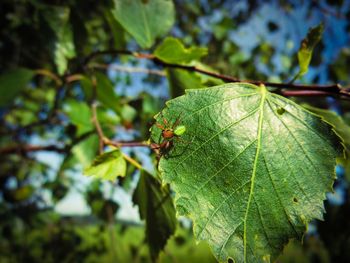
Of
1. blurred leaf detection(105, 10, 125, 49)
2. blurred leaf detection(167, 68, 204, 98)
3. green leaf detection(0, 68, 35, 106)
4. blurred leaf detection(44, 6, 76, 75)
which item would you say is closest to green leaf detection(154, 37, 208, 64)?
blurred leaf detection(167, 68, 204, 98)

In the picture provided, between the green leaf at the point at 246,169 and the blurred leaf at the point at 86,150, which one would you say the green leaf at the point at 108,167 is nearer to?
the green leaf at the point at 246,169

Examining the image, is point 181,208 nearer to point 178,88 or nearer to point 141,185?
point 141,185


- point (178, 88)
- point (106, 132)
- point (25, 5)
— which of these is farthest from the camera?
point (25, 5)

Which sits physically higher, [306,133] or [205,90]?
[205,90]

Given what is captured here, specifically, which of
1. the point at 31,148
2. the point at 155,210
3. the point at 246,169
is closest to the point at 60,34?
the point at 31,148

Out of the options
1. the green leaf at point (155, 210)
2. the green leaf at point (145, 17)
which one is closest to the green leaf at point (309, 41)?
the green leaf at point (155, 210)

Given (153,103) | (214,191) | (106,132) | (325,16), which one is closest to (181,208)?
(214,191)

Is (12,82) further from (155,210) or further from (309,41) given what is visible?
(309,41)

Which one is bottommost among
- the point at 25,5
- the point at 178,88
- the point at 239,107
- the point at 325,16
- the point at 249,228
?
the point at 249,228
